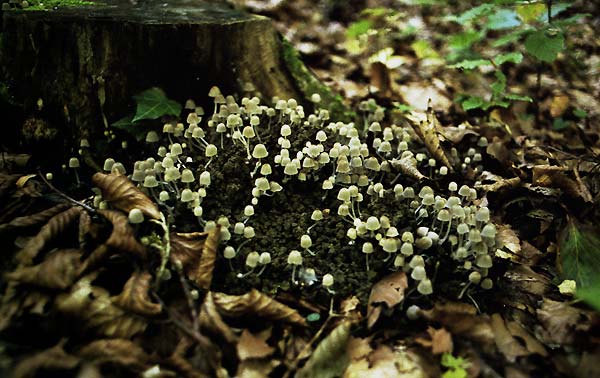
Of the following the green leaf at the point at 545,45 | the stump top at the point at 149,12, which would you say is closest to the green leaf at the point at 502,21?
the green leaf at the point at 545,45

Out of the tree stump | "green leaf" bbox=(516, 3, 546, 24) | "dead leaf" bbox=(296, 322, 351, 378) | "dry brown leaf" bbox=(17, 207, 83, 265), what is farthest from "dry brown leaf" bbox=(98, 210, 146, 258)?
"green leaf" bbox=(516, 3, 546, 24)

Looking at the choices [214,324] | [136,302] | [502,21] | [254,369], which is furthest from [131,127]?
[502,21]

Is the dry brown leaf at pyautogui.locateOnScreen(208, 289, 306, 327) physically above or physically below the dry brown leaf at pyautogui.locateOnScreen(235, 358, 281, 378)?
above

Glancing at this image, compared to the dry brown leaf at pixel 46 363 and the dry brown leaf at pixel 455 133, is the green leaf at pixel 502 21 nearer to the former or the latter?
the dry brown leaf at pixel 455 133

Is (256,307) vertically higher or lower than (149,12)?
lower

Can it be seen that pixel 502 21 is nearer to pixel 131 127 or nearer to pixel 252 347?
pixel 131 127

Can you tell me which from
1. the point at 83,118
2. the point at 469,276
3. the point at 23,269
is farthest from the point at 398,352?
the point at 83,118

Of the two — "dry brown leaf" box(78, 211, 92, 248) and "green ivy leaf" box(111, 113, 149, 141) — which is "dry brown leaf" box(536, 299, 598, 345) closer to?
"dry brown leaf" box(78, 211, 92, 248)
